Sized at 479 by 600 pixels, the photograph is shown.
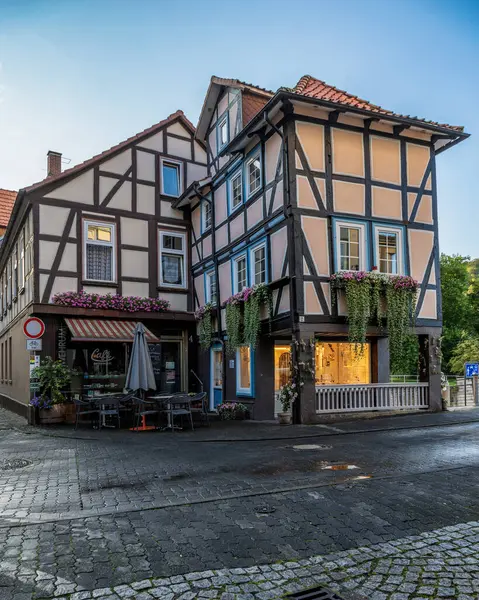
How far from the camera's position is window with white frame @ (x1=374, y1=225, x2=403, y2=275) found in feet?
47.4

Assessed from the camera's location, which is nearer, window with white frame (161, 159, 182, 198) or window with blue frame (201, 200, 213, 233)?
window with blue frame (201, 200, 213, 233)

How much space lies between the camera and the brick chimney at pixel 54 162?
2034cm

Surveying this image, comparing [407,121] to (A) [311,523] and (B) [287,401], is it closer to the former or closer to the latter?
(B) [287,401]

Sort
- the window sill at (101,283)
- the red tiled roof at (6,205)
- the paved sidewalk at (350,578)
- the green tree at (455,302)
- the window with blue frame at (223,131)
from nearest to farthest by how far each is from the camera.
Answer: the paved sidewalk at (350,578) < the window sill at (101,283) < the window with blue frame at (223,131) < the red tiled roof at (6,205) < the green tree at (455,302)

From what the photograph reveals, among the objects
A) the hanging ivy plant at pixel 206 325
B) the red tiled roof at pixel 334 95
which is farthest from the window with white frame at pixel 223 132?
the hanging ivy plant at pixel 206 325

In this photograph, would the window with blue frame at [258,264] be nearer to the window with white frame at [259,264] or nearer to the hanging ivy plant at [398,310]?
the window with white frame at [259,264]

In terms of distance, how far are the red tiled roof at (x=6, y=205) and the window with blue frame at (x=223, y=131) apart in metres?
15.0

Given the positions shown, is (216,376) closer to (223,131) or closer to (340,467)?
(223,131)

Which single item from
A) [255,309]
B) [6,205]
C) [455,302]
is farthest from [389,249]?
[455,302]

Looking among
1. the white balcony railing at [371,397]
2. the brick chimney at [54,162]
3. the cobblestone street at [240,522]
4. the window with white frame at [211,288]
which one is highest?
the brick chimney at [54,162]

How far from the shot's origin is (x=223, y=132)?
58.6ft

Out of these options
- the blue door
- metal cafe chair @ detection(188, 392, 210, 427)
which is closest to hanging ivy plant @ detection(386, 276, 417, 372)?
metal cafe chair @ detection(188, 392, 210, 427)

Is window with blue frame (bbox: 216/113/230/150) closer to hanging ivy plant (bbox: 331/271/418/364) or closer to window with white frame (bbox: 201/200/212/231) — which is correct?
window with white frame (bbox: 201/200/212/231)

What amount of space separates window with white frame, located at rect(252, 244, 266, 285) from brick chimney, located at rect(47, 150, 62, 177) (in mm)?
9812
